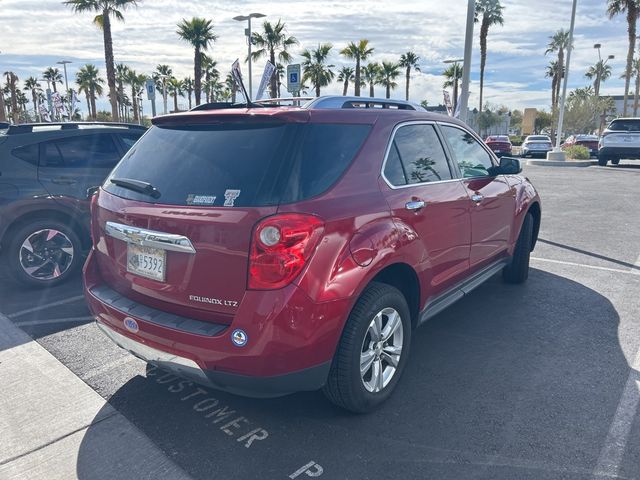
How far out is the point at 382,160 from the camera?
3.00 metres

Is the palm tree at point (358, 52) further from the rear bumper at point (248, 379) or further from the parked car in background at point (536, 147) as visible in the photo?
the rear bumper at point (248, 379)

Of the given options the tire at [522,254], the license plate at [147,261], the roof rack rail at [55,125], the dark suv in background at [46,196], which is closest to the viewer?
the license plate at [147,261]

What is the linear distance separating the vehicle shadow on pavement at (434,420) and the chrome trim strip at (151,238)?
107 centimetres

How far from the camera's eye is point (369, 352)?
2.90 m

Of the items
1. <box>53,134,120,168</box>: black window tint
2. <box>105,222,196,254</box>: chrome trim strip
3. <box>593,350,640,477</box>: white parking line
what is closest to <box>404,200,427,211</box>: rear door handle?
<box>105,222,196,254</box>: chrome trim strip

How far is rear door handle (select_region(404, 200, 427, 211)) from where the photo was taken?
3.08 m

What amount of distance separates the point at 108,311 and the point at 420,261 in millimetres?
1923

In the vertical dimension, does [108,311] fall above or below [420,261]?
below

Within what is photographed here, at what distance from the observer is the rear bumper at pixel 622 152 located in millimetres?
18328

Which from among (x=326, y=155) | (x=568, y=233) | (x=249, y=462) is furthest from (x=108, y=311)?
(x=568, y=233)

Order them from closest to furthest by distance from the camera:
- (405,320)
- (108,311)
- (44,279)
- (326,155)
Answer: (326,155) < (108,311) < (405,320) < (44,279)

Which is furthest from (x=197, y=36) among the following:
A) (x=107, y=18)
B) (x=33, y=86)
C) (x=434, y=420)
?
(x=33, y=86)

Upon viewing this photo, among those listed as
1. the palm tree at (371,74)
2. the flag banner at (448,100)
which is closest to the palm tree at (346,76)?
the palm tree at (371,74)

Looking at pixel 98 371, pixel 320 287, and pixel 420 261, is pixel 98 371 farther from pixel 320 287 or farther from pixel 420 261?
pixel 420 261
